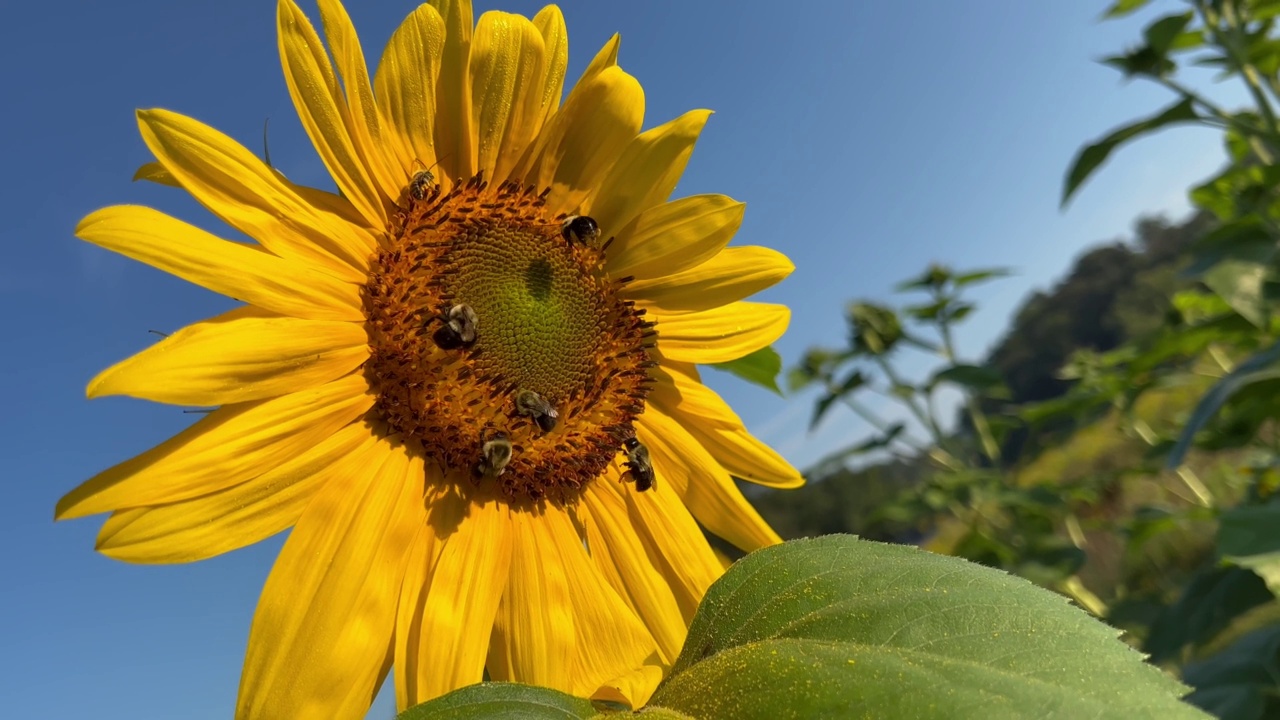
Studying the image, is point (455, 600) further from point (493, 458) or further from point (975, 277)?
point (975, 277)

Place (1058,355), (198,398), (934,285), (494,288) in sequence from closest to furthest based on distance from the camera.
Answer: (198,398) → (494,288) → (934,285) → (1058,355)

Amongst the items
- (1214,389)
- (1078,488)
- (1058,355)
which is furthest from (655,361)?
(1058,355)

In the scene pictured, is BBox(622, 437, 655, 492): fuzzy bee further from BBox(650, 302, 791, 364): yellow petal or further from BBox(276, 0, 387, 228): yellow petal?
BBox(276, 0, 387, 228): yellow petal

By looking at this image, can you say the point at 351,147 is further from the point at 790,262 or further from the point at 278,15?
the point at 790,262

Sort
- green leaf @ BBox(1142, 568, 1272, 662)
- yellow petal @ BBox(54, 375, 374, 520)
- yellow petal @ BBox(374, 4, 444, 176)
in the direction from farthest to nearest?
green leaf @ BBox(1142, 568, 1272, 662), yellow petal @ BBox(374, 4, 444, 176), yellow petal @ BBox(54, 375, 374, 520)

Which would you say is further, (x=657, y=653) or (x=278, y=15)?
(x=657, y=653)

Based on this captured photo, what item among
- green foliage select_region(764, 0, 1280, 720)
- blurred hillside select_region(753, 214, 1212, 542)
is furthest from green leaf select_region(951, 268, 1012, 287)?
blurred hillside select_region(753, 214, 1212, 542)

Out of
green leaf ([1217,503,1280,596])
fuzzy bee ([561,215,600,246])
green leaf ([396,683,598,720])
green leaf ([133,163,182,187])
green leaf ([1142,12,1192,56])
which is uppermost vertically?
green leaf ([1142,12,1192,56])

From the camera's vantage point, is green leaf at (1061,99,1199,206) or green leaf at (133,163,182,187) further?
green leaf at (1061,99,1199,206)
